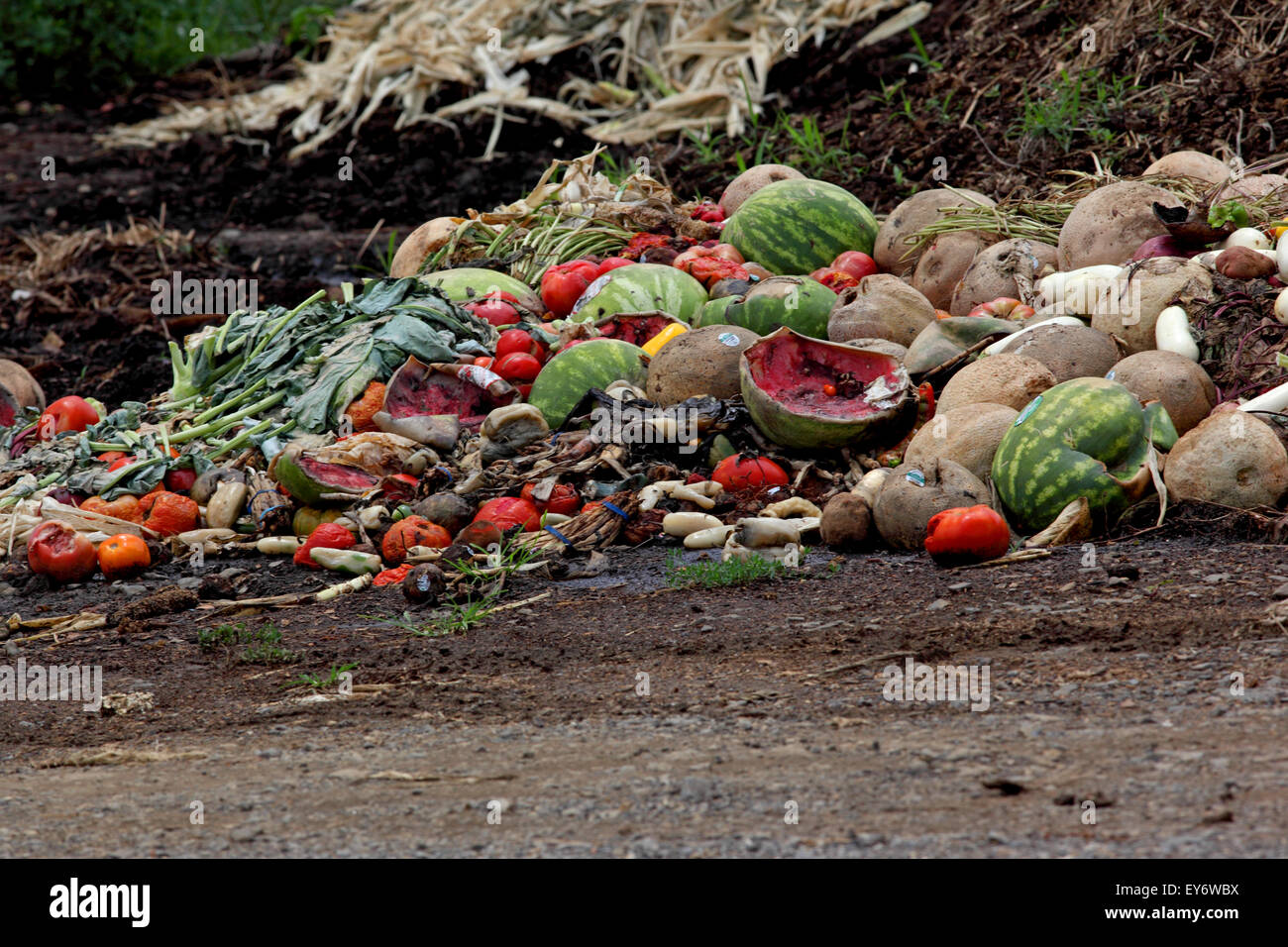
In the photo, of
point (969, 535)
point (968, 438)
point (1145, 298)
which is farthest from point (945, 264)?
point (969, 535)

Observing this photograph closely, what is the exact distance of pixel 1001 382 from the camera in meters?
5.72

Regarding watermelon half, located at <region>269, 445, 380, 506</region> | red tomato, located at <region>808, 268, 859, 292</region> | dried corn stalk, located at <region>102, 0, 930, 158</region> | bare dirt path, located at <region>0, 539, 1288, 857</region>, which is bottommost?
bare dirt path, located at <region>0, 539, 1288, 857</region>

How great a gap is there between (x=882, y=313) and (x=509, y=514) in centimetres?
215

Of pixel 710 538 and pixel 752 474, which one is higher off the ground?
pixel 752 474

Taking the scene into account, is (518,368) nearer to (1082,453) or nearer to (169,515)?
(169,515)

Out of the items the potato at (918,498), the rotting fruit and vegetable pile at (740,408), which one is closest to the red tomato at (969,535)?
the rotting fruit and vegetable pile at (740,408)

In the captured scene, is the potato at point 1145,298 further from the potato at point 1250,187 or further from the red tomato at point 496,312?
the red tomato at point 496,312

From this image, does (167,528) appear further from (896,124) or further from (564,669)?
(896,124)

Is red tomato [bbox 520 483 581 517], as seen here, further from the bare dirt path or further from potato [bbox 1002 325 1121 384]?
potato [bbox 1002 325 1121 384]

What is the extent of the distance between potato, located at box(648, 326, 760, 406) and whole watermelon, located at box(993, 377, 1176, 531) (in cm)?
156

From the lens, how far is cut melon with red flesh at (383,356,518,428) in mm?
6805

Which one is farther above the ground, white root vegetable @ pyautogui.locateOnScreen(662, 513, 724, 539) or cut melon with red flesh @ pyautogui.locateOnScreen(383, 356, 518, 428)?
cut melon with red flesh @ pyautogui.locateOnScreen(383, 356, 518, 428)

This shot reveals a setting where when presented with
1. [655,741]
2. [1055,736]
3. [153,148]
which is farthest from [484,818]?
[153,148]

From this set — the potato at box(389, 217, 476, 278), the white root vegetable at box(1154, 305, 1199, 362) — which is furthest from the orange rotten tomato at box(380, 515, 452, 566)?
the potato at box(389, 217, 476, 278)
